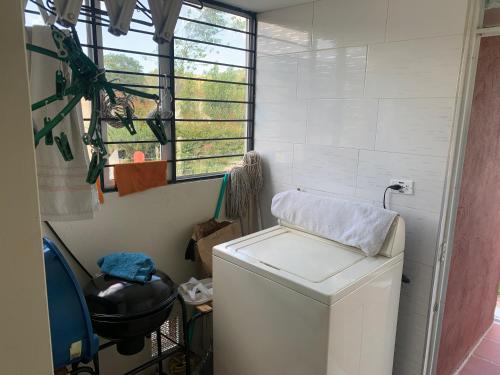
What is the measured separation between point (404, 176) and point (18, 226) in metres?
1.77

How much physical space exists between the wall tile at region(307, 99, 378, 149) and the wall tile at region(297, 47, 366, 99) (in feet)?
0.17

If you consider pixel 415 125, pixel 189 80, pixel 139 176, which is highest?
pixel 189 80

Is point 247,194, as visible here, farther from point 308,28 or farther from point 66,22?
point 66,22

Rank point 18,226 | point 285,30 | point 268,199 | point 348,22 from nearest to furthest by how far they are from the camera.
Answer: point 18,226 → point 348,22 → point 285,30 → point 268,199

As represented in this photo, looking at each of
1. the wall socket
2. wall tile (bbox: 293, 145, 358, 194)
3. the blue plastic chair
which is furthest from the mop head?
the blue plastic chair

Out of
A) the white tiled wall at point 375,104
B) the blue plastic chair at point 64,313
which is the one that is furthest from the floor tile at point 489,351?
the blue plastic chair at point 64,313

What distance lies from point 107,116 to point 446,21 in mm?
1671

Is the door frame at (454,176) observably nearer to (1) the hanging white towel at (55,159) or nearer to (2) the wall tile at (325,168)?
(2) the wall tile at (325,168)

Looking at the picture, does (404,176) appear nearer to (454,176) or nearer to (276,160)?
(454,176)

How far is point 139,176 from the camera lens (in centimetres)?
193

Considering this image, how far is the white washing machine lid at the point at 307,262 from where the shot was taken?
1467mm

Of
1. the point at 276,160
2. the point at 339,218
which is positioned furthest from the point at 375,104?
the point at 276,160

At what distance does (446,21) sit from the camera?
1.65 m

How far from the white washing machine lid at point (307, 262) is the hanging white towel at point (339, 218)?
0.06 meters
